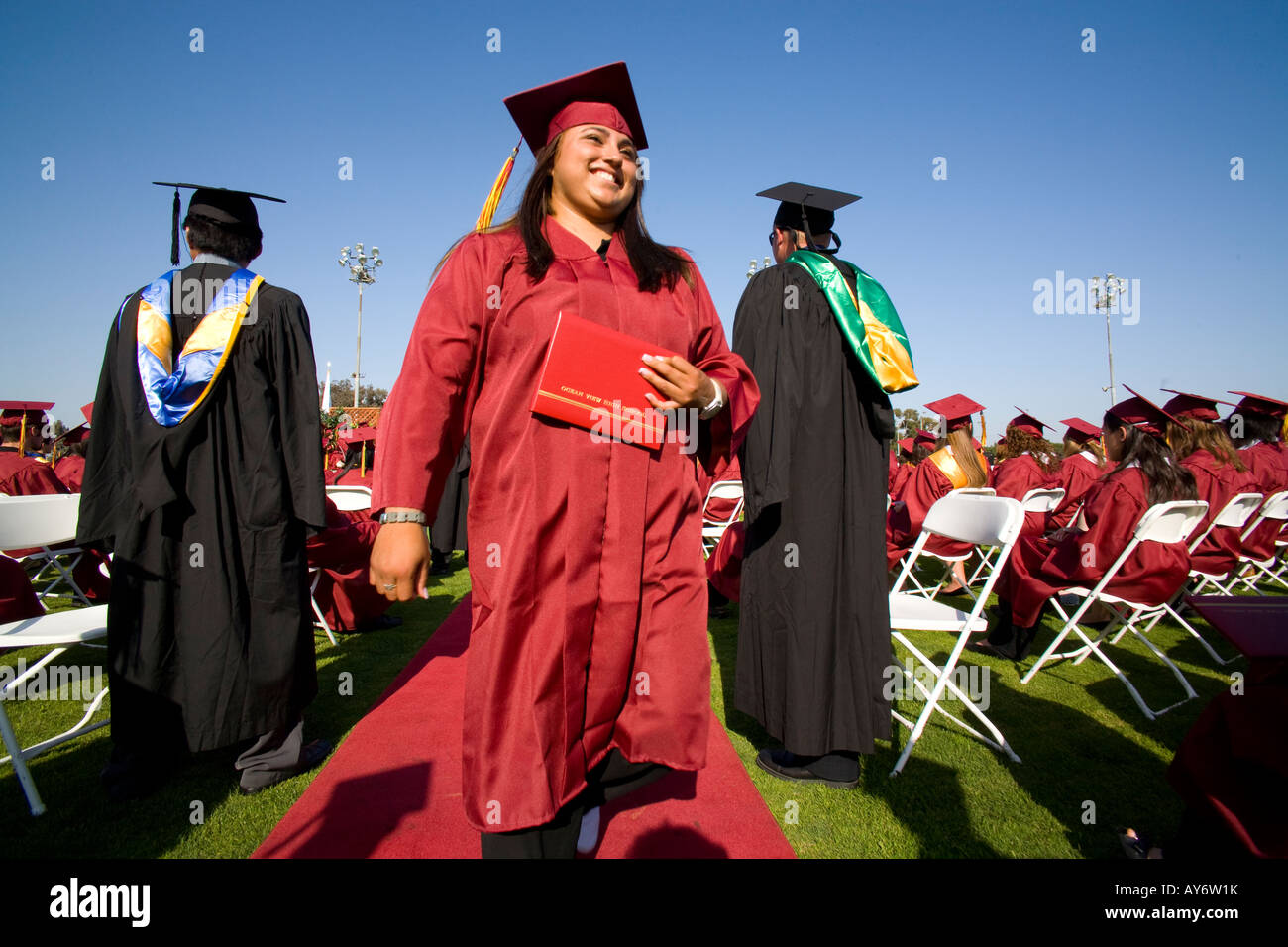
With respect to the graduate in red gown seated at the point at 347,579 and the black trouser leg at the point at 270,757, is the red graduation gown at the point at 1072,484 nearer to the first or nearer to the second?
the graduate in red gown seated at the point at 347,579

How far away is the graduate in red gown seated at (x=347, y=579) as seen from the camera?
458cm

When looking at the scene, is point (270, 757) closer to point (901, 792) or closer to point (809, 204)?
point (901, 792)

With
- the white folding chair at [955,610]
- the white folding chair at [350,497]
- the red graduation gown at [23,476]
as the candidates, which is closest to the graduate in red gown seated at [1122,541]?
the white folding chair at [955,610]

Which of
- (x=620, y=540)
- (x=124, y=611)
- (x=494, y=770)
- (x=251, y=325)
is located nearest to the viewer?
(x=494, y=770)

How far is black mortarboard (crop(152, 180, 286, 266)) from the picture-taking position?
8.66 feet

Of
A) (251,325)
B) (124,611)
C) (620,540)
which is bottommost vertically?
(124,611)

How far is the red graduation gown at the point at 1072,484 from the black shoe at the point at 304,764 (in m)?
7.39

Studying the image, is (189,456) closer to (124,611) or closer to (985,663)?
(124,611)

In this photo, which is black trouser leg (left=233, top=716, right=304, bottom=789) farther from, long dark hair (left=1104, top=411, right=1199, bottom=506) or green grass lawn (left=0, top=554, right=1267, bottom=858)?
long dark hair (left=1104, top=411, right=1199, bottom=506)

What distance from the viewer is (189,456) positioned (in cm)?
247
